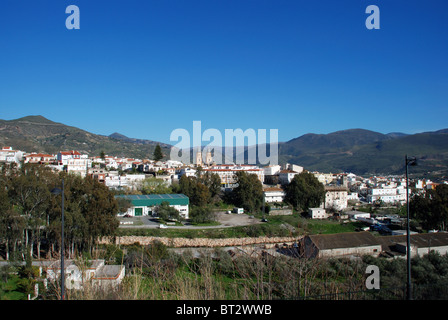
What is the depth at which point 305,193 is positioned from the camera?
1177 inches

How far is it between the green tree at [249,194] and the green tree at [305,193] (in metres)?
3.48

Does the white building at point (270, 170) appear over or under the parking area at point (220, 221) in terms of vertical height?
over

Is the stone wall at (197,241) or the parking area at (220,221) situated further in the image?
the parking area at (220,221)

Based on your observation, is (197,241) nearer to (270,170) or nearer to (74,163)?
(74,163)

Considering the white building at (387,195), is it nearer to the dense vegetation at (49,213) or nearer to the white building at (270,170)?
the white building at (270,170)

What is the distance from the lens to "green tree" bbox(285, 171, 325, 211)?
2992cm

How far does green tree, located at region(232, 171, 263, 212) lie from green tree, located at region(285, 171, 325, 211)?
3.48m

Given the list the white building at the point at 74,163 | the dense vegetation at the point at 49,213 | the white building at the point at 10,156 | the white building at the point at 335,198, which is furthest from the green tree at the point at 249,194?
the white building at the point at 10,156

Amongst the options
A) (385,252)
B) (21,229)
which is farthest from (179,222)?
(385,252)

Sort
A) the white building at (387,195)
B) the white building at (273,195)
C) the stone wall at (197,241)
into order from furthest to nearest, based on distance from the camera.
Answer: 1. the white building at (387,195)
2. the white building at (273,195)
3. the stone wall at (197,241)

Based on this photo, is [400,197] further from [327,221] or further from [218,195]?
[218,195]

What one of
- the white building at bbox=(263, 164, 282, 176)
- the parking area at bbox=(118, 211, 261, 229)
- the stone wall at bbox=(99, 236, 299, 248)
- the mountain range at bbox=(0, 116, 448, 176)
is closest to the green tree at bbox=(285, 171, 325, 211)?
the parking area at bbox=(118, 211, 261, 229)

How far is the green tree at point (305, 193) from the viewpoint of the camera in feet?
98.2
